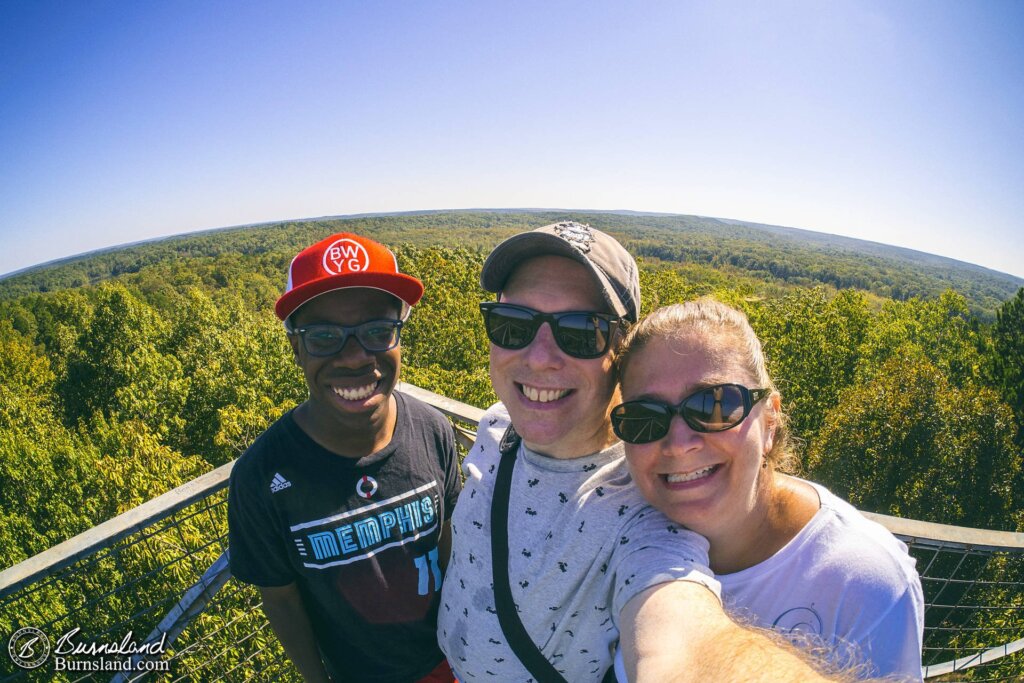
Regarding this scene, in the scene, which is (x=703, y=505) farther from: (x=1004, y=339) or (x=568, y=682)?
(x=1004, y=339)

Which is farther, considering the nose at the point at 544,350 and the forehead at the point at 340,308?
the forehead at the point at 340,308

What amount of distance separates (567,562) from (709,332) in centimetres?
103

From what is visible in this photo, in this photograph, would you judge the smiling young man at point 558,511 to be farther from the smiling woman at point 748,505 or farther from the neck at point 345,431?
the neck at point 345,431

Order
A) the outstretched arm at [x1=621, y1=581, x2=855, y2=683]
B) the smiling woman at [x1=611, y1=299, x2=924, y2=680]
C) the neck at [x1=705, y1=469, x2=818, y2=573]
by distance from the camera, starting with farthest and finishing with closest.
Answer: the neck at [x1=705, y1=469, x2=818, y2=573] → the smiling woman at [x1=611, y1=299, x2=924, y2=680] → the outstretched arm at [x1=621, y1=581, x2=855, y2=683]

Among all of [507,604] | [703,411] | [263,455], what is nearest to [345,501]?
[263,455]

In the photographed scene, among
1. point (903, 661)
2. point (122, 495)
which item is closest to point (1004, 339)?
point (903, 661)

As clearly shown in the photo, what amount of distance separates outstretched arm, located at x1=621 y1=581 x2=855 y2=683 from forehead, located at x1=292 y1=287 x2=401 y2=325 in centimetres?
184

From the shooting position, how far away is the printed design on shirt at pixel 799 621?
1681 mm

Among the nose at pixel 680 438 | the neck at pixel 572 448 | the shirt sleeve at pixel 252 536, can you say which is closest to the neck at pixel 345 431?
the shirt sleeve at pixel 252 536

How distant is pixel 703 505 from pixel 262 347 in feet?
110

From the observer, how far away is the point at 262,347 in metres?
30.8

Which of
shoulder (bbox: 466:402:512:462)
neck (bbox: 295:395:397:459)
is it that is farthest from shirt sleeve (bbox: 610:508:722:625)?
neck (bbox: 295:395:397:459)

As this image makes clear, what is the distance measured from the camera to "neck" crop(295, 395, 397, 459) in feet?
7.96

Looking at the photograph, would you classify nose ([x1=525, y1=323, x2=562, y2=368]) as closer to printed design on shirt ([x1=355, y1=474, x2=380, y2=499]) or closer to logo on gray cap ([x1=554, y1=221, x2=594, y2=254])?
logo on gray cap ([x1=554, y1=221, x2=594, y2=254])
